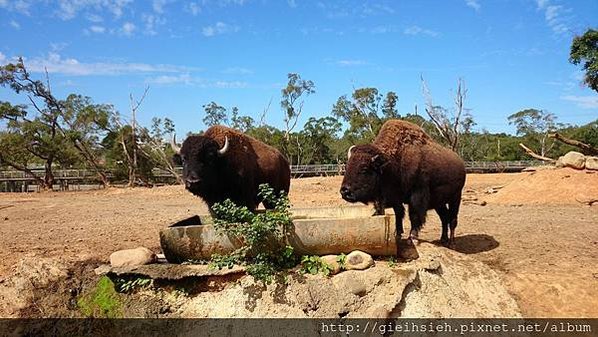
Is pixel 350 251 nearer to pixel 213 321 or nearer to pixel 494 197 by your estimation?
pixel 213 321

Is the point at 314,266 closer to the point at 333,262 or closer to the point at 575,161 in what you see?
the point at 333,262

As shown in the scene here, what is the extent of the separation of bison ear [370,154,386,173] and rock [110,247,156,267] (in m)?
3.71

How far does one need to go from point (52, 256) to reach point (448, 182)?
679cm

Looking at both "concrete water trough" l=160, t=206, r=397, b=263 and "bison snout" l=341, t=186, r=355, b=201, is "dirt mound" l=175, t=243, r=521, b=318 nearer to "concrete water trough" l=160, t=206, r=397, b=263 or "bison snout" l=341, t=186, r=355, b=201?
"concrete water trough" l=160, t=206, r=397, b=263

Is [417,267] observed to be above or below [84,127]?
below

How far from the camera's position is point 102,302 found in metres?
6.36

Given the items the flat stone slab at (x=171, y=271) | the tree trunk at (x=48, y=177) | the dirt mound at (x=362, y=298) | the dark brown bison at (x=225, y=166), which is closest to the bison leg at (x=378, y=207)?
the dirt mound at (x=362, y=298)

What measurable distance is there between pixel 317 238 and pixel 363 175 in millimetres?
1589

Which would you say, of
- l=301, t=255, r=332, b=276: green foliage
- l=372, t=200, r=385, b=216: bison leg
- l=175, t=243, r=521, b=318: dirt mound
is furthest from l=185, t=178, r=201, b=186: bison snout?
l=372, t=200, r=385, b=216: bison leg

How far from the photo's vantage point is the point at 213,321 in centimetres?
600

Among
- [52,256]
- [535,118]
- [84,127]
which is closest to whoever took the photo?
[52,256]

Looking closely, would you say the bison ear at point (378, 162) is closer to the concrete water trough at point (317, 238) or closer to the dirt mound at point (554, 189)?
the concrete water trough at point (317, 238)

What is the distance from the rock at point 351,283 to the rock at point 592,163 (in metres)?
15.7

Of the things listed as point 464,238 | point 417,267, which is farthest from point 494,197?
point 417,267
